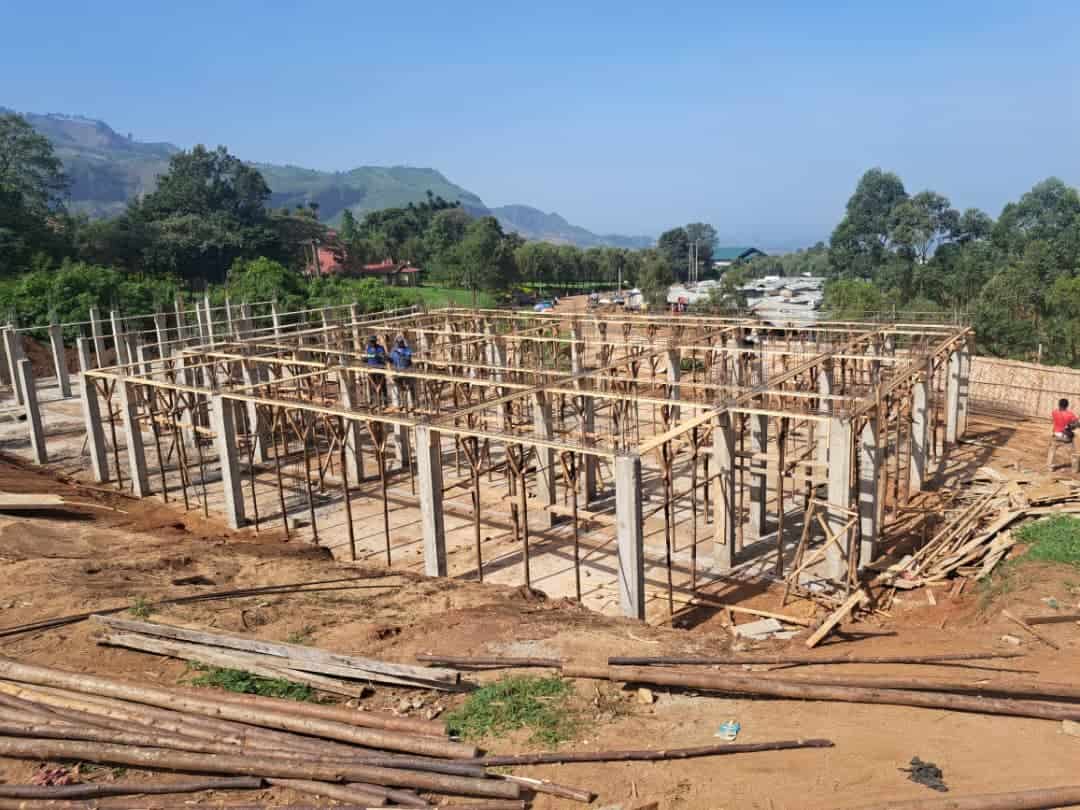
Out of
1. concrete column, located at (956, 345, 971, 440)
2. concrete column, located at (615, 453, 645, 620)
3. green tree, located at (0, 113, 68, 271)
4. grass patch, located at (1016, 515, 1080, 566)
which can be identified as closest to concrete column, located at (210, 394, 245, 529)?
concrete column, located at (615, 453, 645, 620)

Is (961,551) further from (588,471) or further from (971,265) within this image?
(971,265)

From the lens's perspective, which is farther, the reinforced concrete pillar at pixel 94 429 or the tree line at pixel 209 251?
the tree line at pixel 209 251

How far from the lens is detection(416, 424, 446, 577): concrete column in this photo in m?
14.0

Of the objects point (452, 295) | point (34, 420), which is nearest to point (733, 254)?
point (452, 295)

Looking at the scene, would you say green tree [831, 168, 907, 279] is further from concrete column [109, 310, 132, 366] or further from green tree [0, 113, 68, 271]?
green tree [0, 113, 68, 271]

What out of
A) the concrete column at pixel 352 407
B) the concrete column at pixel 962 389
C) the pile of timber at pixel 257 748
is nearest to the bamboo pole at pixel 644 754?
the pile of timber at pixel 257 748

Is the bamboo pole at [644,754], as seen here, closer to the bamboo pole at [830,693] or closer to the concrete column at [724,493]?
the bamboo pole at [830,693]

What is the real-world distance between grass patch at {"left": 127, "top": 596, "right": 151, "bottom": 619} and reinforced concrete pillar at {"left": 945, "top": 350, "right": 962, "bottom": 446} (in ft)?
67.9

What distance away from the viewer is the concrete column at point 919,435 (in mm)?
18328

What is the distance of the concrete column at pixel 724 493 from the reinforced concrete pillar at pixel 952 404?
10.8 metres

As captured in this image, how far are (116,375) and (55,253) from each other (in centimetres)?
3659

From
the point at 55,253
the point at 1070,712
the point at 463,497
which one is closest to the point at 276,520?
the point at 463,497

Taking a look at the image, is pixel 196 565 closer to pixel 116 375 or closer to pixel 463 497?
pixel 463 497

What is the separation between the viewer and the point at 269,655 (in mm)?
9016
